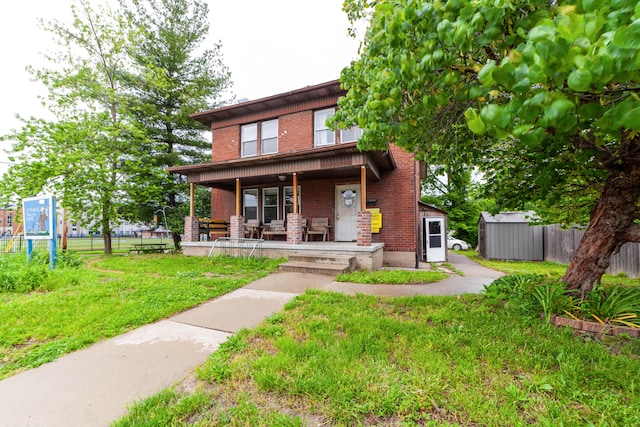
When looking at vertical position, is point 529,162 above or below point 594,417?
above

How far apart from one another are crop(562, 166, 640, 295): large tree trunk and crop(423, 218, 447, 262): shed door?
7286 mm

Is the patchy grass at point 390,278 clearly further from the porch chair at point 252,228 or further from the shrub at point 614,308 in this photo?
the porch chair at point 252,228

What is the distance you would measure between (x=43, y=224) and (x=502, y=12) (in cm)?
1098

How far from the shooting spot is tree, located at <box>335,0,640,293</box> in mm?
1191

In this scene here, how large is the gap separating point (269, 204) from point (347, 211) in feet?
12.4

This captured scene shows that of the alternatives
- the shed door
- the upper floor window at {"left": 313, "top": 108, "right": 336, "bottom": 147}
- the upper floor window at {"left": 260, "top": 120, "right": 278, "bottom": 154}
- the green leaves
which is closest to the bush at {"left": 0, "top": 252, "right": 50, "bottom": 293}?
the upper floor window at {"left": 260, "top": 120, "right": 278, "bottom": 154}

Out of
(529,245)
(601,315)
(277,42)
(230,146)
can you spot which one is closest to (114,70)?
(230,146)

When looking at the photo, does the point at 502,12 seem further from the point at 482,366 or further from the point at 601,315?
the point at 601,315

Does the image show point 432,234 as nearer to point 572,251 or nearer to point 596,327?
point 572,251

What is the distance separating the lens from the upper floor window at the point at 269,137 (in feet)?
39.4

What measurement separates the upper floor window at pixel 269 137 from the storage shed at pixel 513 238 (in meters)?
11.2

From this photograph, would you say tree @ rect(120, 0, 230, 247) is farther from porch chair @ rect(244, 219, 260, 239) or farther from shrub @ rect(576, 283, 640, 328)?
shrub @ rect(576, 283, 640, 328)

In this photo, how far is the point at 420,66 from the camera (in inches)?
86.2

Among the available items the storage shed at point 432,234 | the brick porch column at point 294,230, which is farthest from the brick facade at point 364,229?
the storage shed at point 432,234
